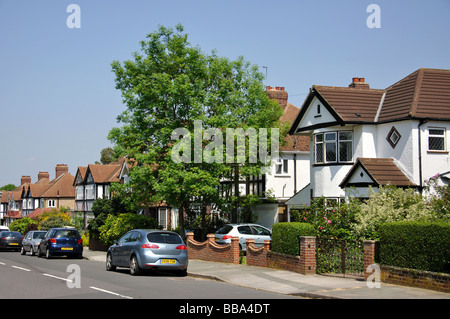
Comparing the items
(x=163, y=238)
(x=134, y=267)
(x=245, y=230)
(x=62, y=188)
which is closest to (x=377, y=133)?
(x=245, y=230)

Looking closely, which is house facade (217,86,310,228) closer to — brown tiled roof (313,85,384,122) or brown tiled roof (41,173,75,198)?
brown tiled roof (313,85,384,122)

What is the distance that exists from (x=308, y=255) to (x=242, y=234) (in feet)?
30.9

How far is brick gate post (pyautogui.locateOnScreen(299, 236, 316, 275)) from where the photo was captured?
55.7ft

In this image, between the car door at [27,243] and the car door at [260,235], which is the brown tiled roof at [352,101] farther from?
the car door at [27,243]

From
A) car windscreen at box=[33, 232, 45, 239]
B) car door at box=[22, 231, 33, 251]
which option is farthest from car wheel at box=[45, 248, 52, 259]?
car door at box=[22, 231, 33, 251]

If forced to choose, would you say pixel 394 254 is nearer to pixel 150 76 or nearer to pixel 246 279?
pixel 246 279

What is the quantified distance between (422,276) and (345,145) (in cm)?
1338

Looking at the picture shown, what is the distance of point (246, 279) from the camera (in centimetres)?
1673

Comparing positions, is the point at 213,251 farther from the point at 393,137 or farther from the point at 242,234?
the point at 393,137

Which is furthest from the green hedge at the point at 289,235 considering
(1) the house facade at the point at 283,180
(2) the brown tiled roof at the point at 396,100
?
(1) the house facade at the point at 283,180

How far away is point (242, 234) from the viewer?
26297 mm

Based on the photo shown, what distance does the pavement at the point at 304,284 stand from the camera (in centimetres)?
1277
